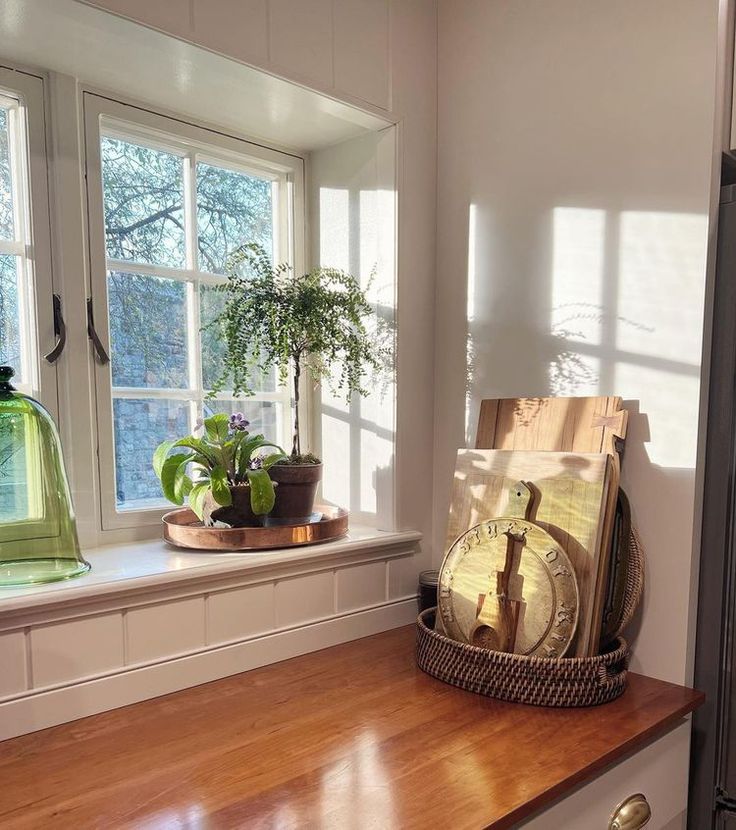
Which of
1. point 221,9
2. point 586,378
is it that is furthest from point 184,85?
point 586,378

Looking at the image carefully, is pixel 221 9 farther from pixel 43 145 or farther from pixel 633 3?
pixel 633 3

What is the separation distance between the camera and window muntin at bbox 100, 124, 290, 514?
1.43 meters

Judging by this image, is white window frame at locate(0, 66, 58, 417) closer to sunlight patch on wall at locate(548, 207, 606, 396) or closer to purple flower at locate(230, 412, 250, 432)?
purple flower at locate(230, 412, 250, 432)

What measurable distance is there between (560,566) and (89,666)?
780 mm

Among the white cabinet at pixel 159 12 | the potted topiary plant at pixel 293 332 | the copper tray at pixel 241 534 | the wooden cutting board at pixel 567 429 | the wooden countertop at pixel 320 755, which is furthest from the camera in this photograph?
the potted topiary plant at pixel 293 332

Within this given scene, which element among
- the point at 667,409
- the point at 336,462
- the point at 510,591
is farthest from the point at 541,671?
the point at 336,462

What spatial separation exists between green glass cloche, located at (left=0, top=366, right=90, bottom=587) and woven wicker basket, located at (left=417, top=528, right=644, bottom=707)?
0.64 m

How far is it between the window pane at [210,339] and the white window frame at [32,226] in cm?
34

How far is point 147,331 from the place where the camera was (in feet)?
4.83

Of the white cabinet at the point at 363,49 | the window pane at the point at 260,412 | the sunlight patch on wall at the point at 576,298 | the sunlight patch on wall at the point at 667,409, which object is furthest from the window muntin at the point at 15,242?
the sunlight patch on wall at the point at 667,409

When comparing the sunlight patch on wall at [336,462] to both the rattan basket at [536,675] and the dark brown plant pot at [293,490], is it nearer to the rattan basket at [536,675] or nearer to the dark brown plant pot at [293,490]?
the dark brown plant pot at [293,490]

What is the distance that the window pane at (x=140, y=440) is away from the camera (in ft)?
4.73

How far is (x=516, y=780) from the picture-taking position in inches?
36.6

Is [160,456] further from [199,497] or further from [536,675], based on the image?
[536,675]
